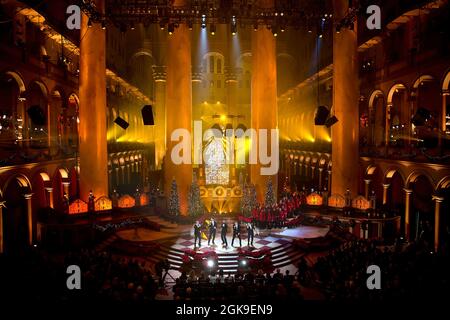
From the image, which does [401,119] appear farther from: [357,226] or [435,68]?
[357,226]

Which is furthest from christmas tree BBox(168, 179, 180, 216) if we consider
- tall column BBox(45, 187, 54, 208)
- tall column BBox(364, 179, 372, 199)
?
tall column BBox(364, 179, 372, 199)

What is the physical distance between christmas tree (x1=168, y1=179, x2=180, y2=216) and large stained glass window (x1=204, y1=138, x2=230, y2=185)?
11.0ft

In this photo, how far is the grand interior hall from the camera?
11469mm

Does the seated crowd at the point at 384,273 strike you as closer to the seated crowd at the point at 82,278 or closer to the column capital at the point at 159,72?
the seated crowd at the point at 82,278

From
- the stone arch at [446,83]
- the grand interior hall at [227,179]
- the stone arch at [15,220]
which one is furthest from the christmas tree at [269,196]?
the stone arch at [15,220]

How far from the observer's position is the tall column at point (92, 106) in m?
18.0

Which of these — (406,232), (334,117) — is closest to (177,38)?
(334,117)

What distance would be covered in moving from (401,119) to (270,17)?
11168mm

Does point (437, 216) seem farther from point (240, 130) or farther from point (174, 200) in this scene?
point (240, 130)

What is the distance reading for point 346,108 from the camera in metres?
18.2

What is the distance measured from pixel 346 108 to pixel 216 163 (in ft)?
27.4

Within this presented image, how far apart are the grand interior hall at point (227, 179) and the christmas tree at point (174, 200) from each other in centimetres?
6

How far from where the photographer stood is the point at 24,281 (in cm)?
1078
